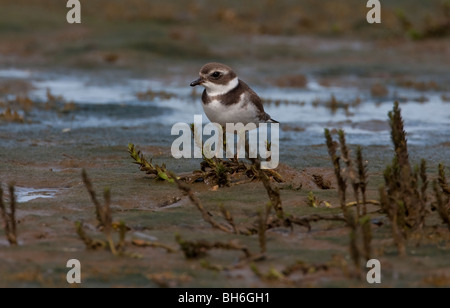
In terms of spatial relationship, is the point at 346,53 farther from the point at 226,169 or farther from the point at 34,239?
the point at 34,239

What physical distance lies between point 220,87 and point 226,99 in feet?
0.96

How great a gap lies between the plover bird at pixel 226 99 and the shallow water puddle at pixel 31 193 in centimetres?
191

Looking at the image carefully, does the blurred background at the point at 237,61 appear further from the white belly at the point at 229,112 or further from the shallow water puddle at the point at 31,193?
the shallow water puddle at the point at 31,193

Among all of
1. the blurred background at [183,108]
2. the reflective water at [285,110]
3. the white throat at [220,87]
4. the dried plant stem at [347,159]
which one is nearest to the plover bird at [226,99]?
the white throat at [220,87]

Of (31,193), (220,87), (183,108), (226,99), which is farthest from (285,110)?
(31,193)

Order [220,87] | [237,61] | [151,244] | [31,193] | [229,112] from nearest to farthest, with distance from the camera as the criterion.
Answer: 1. [151,244]
2. [31,193]
3. [229,112]
4. [220,87]
5. [237,61]

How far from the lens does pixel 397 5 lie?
26.4 metres

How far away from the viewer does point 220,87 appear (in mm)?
9008

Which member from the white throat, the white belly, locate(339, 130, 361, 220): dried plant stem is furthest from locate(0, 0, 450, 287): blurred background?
the white throat

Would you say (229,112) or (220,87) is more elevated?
(220,87)

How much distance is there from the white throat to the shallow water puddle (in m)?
2.04

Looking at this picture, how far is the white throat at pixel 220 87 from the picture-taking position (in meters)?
8.94

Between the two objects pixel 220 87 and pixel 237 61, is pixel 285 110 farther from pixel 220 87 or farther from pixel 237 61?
pixel 220 87
